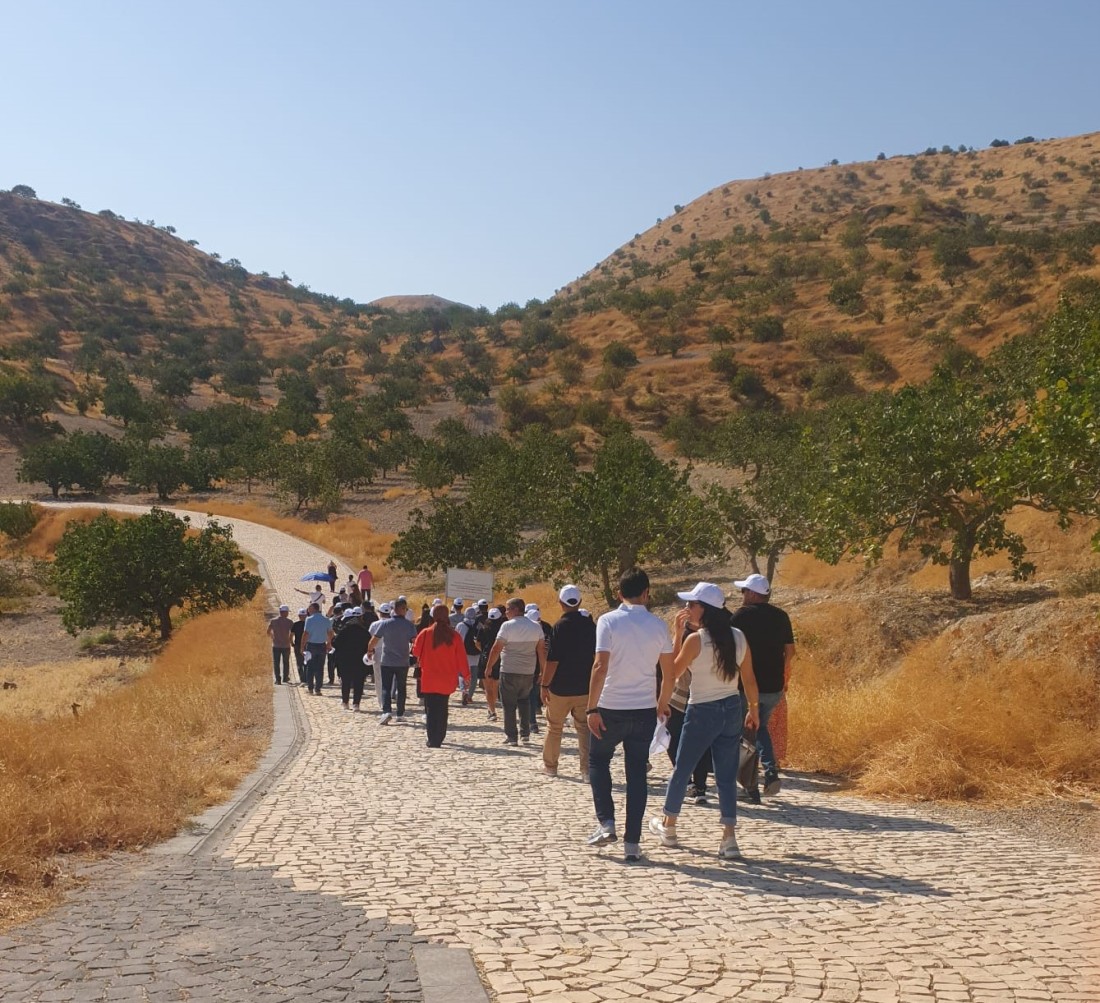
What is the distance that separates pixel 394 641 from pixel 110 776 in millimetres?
6385

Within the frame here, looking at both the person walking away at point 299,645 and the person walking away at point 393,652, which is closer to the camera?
the person walking away at point 393,652

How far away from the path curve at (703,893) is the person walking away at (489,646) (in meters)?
5.41

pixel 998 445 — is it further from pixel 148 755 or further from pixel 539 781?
pixel 148 755

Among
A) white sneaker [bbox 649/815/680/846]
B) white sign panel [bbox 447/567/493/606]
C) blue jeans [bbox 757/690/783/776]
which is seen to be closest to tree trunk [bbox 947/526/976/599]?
white sign panel [bbox 447/567/493/606]

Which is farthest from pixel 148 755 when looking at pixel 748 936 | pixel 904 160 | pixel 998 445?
pixel 904 160

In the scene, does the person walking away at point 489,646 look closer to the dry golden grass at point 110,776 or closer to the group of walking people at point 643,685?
the group of walking people at point 643,685

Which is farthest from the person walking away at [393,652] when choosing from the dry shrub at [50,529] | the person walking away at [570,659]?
the dry shrub at [50,529]

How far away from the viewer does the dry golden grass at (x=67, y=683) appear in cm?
2367

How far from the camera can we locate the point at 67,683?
28781 mm

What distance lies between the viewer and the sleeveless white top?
23.7ft

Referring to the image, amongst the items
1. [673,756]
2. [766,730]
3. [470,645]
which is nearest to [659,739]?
[766,730]

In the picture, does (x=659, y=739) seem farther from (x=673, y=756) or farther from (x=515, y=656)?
(x=515, y=656)

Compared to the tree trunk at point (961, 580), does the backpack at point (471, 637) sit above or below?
below

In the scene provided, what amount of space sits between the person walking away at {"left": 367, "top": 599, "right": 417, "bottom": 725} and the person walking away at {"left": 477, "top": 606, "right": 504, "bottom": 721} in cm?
116
